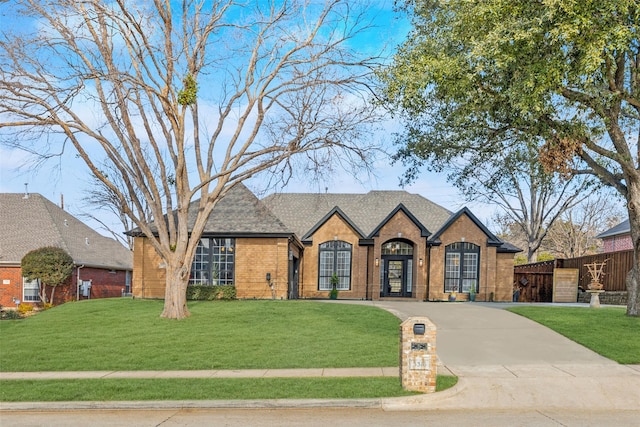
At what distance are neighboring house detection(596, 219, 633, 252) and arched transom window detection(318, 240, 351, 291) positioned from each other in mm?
19512

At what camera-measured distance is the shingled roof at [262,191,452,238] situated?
3297 centimetres

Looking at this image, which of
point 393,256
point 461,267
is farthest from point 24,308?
point 461,267

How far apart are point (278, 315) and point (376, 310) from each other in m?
3.88

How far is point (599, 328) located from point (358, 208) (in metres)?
20.0

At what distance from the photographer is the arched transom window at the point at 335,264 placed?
101 ft

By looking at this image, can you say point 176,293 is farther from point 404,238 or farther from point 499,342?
point 404,238

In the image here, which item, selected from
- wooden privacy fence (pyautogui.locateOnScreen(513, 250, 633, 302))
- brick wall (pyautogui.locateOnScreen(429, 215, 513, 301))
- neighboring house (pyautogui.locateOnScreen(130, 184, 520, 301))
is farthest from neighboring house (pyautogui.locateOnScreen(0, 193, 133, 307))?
wooden privacy fence (pyautogui.locateOnScreen(513, 250, 633, 302))

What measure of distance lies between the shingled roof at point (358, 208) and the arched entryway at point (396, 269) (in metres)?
1.80

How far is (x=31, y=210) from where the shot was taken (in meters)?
33.9

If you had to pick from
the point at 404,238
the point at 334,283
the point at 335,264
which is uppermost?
the point at 404,238

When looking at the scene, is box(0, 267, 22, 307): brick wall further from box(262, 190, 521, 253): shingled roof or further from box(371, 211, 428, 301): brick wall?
box(371, 211, 428, 301): brick wall

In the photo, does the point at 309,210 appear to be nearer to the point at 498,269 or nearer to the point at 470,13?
the point at 498,269

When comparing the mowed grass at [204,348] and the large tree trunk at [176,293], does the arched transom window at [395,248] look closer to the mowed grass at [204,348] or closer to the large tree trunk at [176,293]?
the mowed grass at [204,348]

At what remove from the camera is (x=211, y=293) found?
2567cm
